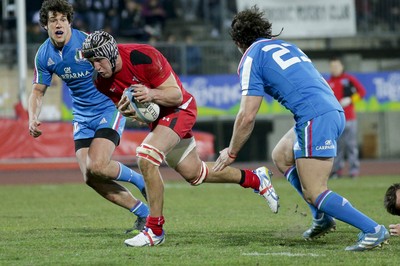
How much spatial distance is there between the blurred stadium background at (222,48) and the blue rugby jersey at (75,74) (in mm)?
12143

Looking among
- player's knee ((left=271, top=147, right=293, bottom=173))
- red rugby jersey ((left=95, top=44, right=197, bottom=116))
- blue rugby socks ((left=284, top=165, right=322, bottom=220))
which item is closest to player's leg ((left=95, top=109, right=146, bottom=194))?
red rugby jersey ((left=95, top=44, right=197, bottom=116))

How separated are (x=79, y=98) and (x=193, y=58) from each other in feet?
51.0

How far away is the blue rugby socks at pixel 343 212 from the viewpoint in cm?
799

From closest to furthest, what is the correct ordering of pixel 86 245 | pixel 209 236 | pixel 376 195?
pixel 86 245 < pixel 209 236 < pixel 376 195

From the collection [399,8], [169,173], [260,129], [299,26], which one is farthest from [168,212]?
[399,8]

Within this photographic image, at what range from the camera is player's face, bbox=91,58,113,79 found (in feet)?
28.4

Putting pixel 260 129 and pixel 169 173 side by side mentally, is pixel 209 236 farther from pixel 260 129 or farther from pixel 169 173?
pixel 260 129

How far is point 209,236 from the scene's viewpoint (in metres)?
9.55

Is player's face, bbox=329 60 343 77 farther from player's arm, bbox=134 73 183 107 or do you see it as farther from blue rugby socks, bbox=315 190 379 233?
blue rugby socks, bbox=315 190 379 233

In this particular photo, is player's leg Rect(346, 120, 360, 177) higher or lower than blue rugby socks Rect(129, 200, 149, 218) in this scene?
lower

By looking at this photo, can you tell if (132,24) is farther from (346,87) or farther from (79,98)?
(79,98)

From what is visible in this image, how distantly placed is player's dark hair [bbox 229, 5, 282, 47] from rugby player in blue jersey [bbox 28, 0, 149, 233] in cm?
223

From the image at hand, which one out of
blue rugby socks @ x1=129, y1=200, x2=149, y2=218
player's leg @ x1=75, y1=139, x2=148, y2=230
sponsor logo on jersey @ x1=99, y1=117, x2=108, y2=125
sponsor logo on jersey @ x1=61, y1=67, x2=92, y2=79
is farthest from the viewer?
sponsor logo on jersey @ x1=61, y1=67, x2=92, y2=79

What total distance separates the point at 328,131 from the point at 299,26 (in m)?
19.0
